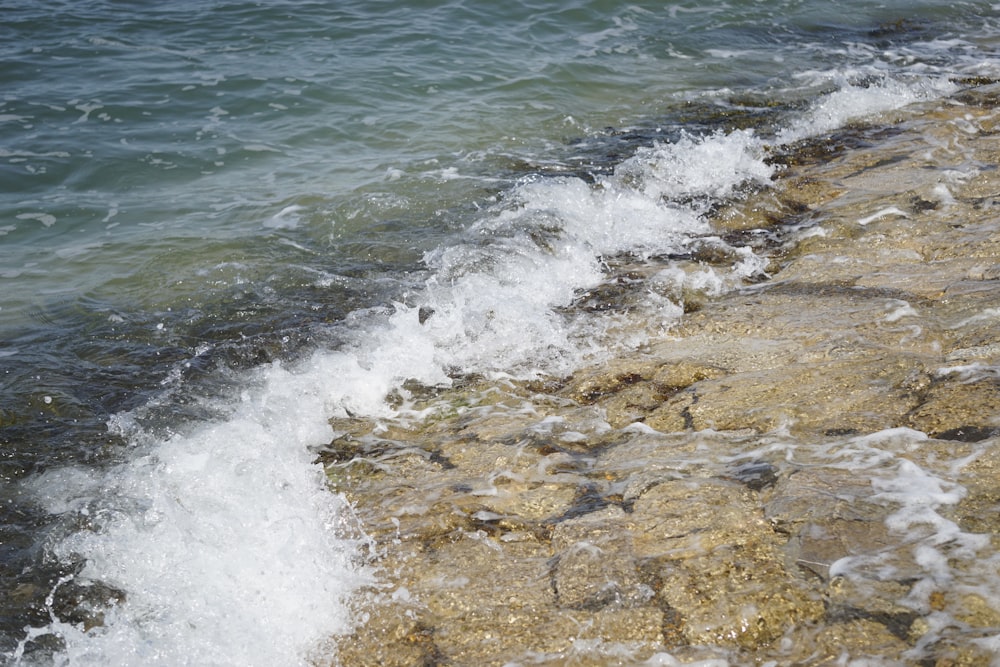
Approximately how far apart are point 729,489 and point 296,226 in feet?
17.1

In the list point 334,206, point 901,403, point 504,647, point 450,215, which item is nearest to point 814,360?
point 901,403

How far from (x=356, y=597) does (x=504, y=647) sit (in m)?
0.70

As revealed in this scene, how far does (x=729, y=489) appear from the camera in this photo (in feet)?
11.8

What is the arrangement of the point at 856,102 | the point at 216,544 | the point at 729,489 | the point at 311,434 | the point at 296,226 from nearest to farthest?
the point at 729,489 < the point at 216,544 < the point at 311,434 < the point at 296,226 < the point at 856,102

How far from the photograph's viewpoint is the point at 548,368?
512 centimetres

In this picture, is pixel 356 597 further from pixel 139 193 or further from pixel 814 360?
pixel 139 193

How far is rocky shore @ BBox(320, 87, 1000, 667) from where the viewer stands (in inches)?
116

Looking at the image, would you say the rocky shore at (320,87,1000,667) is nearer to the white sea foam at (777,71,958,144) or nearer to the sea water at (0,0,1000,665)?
the sea water at (0,0,1000,665)

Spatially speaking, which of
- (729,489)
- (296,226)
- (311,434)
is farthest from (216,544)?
(296,226)

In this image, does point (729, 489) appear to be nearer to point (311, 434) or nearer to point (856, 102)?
point (311, 434)

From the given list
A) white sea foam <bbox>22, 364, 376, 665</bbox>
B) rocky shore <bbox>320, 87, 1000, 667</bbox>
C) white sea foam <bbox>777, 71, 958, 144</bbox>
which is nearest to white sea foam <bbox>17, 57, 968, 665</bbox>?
white sea foam <bbox>22, 364, 376, 665</bbox>

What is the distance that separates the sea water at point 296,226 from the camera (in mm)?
3770

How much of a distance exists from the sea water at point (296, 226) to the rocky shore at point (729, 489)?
0.33m

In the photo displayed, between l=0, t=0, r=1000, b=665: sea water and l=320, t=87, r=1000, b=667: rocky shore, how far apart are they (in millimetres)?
332
